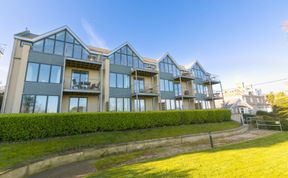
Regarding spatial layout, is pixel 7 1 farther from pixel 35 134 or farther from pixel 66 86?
pixel 35 134

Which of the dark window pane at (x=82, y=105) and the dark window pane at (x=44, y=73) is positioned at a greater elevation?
the dark window pane at (x=44, y=73)

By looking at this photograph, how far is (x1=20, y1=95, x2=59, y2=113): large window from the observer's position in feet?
43.9

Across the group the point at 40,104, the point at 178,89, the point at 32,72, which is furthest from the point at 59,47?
the point at 178,89

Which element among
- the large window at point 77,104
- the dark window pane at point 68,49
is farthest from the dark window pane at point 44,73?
the large window at point 77,104

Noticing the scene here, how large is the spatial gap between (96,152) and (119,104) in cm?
949

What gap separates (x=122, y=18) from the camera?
16.9m

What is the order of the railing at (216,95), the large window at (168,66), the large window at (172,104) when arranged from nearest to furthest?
the large window at (172,104) < the large window at (168,66) < the railing at (216,95)

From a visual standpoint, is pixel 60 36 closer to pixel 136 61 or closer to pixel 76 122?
pixel 136 61

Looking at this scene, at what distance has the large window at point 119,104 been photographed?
58.1 feet

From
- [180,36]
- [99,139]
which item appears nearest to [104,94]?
[99,139]

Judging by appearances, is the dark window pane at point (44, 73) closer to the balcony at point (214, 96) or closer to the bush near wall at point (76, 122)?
the bush near wall at point (76, 122)

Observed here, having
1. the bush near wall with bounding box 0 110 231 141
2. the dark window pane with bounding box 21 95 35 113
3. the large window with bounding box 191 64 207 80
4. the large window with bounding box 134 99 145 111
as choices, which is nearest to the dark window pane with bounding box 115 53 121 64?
the large window with bounding box 134 99 145 111

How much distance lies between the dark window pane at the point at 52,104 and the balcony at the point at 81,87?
1143 millimetres

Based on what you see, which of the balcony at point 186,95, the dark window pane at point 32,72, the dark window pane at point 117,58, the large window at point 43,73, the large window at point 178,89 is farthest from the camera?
the large window at point 178,89
